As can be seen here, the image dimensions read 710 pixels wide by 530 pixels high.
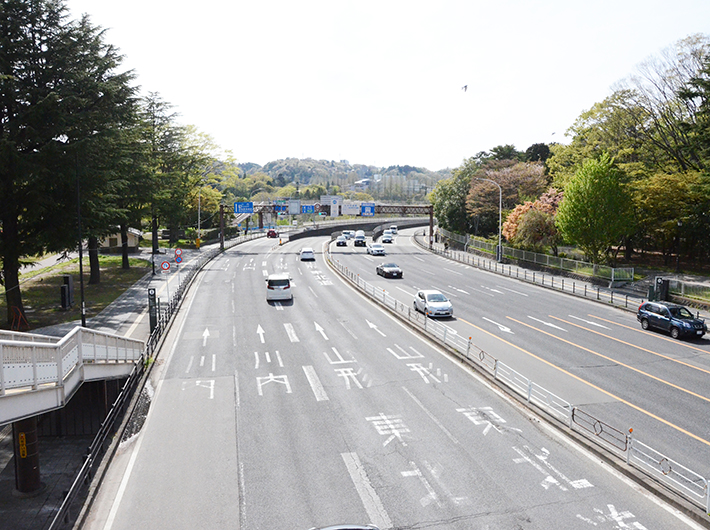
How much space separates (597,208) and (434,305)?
21489 mm

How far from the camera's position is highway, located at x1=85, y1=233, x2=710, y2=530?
10.9 meters

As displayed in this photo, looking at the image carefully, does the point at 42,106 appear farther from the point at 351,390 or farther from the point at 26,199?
the point at 351,390

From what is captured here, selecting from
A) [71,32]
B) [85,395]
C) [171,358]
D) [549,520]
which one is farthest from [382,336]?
[71,32]

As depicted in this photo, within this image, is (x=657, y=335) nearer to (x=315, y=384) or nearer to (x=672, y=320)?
(x=672, y=320)

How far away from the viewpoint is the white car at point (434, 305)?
97.2 feet

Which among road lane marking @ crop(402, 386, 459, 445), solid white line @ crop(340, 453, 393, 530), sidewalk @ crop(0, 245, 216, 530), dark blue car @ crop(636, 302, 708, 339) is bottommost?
sidewalk @ crop(0, 245, 216, 530)

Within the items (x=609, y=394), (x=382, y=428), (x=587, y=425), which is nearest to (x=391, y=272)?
(x=609, y=394)

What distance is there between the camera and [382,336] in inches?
1016

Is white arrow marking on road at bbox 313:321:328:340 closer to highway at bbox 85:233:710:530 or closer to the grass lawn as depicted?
highway at bbox 85:233:710:530

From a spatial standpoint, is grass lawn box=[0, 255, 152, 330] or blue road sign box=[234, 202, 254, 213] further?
blue road sign box=[234, 202, 254, 213]

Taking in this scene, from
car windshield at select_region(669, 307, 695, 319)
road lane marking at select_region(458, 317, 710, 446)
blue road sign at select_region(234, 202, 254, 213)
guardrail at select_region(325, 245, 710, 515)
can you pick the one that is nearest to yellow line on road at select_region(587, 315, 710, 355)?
car windshield at select_region(669, 307, 695, 319)

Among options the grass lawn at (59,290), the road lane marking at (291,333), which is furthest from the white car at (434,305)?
the grass lawn at (59,290)

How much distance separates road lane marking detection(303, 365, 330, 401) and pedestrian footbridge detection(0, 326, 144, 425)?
7078 millimetres

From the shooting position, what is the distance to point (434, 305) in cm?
2991
